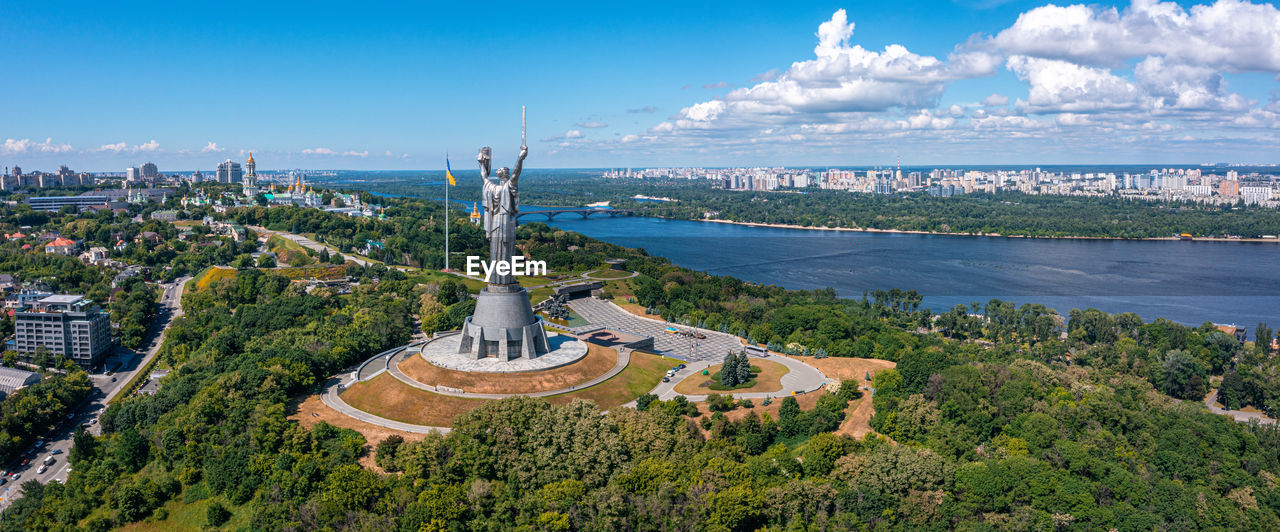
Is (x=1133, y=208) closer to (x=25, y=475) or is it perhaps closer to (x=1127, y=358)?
(x=1127, y=358)

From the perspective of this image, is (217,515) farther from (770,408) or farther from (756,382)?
(756,382)

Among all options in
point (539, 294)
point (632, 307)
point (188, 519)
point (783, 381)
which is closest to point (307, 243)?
point (539, 294)

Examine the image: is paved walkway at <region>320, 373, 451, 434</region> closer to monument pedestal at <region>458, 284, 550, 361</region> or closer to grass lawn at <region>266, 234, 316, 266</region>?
monument pedestal at <region>458, 284, 550, 361</region>

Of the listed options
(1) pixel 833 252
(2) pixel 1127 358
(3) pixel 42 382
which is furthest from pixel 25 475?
(1) pixel 833 252

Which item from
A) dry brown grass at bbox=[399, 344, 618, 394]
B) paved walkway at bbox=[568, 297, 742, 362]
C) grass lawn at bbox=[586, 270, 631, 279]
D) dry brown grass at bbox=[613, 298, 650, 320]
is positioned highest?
grass lawn at bbox=[586, 270, 631, 279]

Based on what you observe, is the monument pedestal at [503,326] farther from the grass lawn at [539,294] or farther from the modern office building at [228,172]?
the modern office building at [228,172]

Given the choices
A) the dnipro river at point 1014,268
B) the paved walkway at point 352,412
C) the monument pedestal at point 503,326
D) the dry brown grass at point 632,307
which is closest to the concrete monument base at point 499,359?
the monument pedestal at point 503,326

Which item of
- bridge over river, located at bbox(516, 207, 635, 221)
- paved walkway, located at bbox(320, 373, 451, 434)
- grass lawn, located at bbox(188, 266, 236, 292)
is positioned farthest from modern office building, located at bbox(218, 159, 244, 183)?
paved walkway, located at bbox(320, 373, 451, 434)

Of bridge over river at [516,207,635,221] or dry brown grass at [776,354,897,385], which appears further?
bridge over river at [516,207,635,221]
